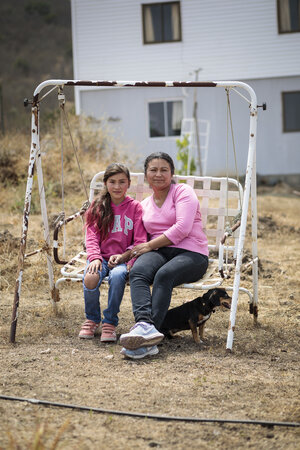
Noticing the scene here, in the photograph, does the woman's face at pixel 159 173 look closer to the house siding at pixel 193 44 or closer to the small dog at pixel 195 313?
the small dog at pixel 195 313

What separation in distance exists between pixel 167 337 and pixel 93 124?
35.6 feet

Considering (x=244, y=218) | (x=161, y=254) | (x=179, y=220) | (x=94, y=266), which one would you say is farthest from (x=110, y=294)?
(x=244, y=218)

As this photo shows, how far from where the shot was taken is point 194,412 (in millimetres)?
3184

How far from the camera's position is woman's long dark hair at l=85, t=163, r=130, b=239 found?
4.64 m

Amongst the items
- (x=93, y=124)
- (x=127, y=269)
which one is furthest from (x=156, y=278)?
(x=93, y=124)

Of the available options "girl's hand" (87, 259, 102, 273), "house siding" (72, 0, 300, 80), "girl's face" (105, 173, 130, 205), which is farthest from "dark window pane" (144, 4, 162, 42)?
"girl's hand" (87, 259, 102, 273)

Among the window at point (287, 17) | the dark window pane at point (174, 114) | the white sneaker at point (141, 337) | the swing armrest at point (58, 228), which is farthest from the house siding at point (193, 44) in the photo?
the white sneaker at point (141, 337)

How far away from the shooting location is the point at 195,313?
14.2 feet

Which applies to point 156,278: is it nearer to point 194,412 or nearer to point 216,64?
point 194,412

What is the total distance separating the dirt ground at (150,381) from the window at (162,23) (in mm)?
11369

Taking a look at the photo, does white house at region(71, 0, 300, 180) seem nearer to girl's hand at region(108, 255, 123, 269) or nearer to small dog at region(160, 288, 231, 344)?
girl's hand at region(108, 255, 123, 269)

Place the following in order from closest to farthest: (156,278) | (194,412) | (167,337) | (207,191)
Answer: (194,412) < (156,278) < (167,337) < (207,191)

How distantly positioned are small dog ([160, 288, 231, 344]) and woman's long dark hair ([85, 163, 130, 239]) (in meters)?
0.82

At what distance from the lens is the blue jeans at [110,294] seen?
4332 mm
